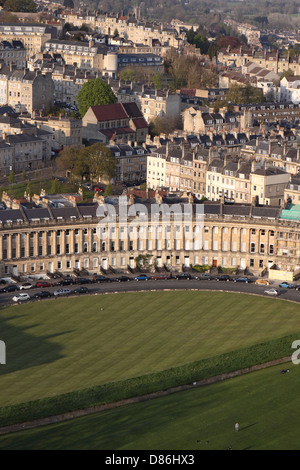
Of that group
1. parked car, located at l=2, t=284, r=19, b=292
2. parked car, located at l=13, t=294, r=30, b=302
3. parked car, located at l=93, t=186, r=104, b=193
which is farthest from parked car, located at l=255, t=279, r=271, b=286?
parked car, located at l=93, t=186, r=104, b=193

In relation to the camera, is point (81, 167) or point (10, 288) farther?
point (81, 167)

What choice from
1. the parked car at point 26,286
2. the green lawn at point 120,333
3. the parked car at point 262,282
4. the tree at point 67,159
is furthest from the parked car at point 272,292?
the tree at point 67,159

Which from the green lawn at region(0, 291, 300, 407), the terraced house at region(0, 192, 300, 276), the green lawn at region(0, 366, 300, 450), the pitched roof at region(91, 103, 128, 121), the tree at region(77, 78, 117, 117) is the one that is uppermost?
the tree at region(77, 78, 117, 117)

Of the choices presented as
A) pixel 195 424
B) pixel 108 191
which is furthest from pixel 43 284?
pixel 195 424

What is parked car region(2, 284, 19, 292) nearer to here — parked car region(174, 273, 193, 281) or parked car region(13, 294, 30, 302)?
parked car region(13, 294, 30, 302)

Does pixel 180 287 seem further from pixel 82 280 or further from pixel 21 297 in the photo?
pixel 21 297

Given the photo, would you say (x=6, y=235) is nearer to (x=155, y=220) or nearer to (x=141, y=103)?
(x=155, y=220)
